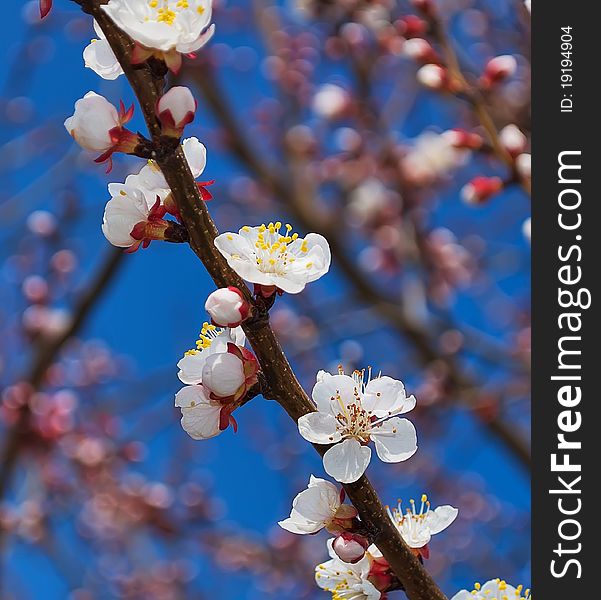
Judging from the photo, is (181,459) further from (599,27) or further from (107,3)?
(107,3)

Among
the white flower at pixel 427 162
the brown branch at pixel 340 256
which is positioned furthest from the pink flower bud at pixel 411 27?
the white flower at pixel 427 162

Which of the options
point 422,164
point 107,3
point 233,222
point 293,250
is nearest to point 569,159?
point 293,250

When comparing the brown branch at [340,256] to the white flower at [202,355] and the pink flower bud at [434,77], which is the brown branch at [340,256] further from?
the white flower at [202,355]

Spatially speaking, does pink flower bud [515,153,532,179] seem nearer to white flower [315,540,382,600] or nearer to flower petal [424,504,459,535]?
flower petal [424,504,459,535]

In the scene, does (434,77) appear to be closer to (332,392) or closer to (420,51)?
(420,51)

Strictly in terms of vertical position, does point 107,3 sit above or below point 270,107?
below

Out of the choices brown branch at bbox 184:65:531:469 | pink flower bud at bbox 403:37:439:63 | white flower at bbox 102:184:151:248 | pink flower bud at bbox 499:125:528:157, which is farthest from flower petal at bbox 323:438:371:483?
brown branch at bbox 184:65:531:469
